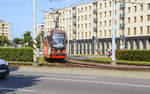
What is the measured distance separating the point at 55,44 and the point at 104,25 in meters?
41.8

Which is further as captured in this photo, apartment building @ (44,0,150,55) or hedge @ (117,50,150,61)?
apartment building @ (44,0,150,55)

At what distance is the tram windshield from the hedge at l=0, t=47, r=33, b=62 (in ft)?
11.6

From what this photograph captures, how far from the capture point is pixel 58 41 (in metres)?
30.7

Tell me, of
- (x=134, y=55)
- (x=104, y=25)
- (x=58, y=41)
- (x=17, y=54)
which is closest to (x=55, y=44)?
(x=58, y=41)

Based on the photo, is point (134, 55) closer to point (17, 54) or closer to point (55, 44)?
point (55, 44)

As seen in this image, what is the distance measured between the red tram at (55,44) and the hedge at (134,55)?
10.7m

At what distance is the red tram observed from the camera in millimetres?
30359

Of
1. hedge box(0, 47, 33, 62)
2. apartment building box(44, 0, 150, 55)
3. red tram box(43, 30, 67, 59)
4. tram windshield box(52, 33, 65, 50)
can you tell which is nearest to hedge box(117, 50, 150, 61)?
red tram box(43, 30, 67, 59)

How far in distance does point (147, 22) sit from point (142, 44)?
4876 mm

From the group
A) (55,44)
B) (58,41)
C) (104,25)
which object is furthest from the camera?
(104,25)

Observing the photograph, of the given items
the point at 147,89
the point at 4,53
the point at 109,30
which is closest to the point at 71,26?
the point at 109,30

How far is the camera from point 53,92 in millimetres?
9719

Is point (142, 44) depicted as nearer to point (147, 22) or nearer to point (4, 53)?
point (147, 22)

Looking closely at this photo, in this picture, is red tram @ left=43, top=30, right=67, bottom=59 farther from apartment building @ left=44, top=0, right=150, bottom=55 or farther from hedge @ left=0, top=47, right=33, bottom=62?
apartment building @ left=44, top=0, right=150, bottom=55
